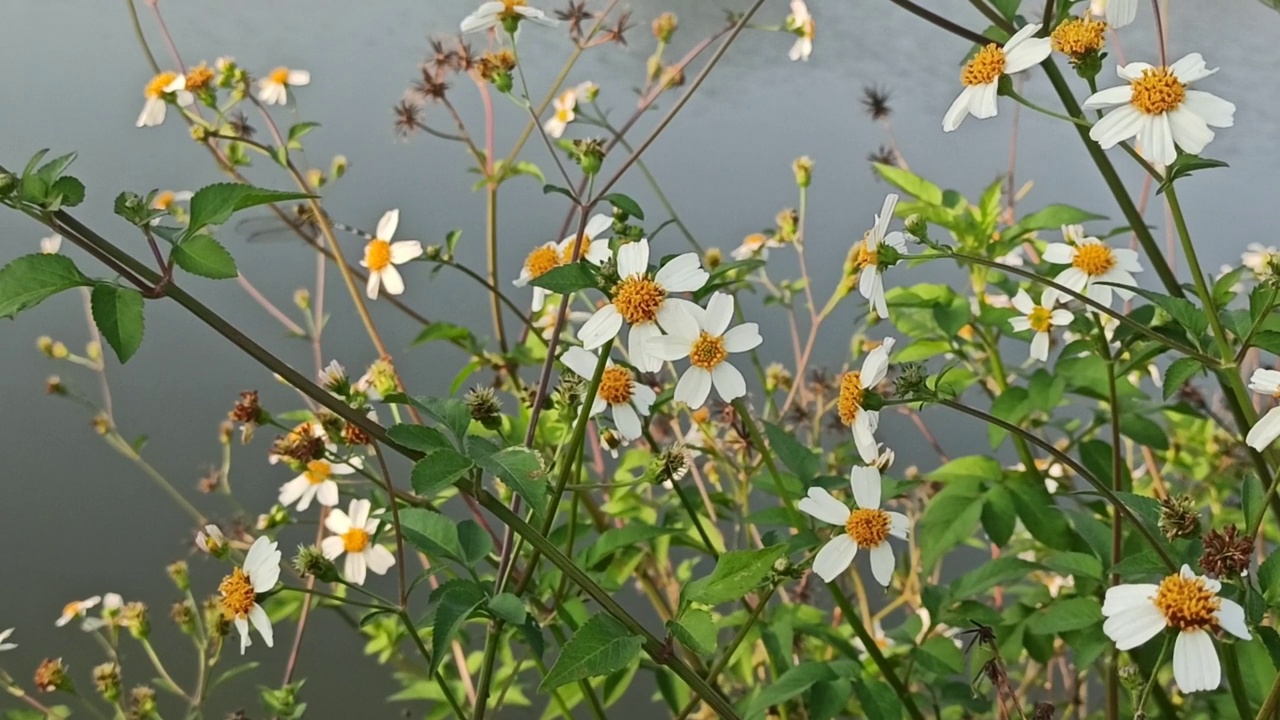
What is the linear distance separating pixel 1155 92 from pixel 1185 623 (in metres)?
0.23

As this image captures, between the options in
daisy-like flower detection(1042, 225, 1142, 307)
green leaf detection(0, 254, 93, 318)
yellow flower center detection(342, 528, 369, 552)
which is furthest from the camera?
yellow flower center detection(342, 528, 369, 552)

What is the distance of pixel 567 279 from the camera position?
1.20 ft

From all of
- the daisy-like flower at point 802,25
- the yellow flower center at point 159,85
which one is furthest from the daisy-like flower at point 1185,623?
the yellow flower center at point 159,85

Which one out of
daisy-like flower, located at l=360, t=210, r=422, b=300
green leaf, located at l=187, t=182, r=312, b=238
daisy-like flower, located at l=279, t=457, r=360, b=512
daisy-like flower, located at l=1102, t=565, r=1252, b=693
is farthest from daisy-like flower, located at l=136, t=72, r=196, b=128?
daisy-like flower, located at l=1102, t=565, r=1252, b=693

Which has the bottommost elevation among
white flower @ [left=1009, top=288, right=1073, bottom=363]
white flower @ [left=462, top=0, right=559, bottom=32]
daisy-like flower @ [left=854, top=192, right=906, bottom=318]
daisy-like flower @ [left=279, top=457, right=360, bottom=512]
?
daisy-like flower @ [left=279, top=457, right=360, bottom=512]

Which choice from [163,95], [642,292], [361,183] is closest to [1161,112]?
[642,292]

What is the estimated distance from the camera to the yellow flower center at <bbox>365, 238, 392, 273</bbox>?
68cm

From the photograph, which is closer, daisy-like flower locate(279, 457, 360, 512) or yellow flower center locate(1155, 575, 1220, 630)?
yellow flower center locate(1155, 575, 1220, 630)

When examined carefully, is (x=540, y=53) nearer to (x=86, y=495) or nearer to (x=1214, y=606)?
(x=86, y=495)

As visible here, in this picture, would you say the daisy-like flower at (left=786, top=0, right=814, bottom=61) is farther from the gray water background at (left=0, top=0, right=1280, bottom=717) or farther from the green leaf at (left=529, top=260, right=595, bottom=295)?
the green leaf at (left=529, top=260, right=595, bottom=295)

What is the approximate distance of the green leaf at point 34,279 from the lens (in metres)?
0.30

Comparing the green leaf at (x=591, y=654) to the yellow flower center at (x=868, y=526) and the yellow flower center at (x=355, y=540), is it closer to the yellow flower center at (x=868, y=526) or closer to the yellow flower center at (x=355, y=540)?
the yellow flower center at (x=868, y=526)

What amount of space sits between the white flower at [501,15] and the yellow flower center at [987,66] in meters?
0.27

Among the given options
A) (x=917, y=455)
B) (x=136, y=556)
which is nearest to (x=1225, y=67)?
(x=917, y=455)
